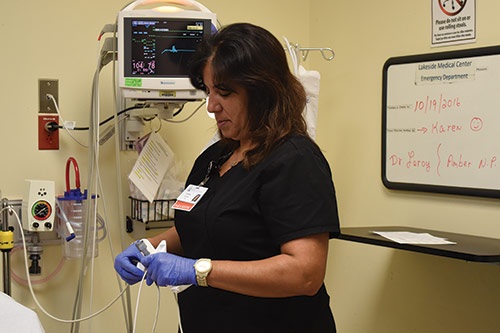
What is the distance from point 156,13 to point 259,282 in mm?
1031

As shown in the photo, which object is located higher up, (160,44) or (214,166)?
(160,44)

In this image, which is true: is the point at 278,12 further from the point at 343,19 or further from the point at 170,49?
the point at 170,49

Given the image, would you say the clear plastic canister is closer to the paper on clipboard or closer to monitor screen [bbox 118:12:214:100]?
the paper on clipboard

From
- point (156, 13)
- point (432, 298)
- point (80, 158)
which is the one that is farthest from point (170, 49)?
point (432, 298)

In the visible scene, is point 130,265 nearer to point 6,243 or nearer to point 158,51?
point 6,243

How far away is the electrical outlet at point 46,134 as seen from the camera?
2.18 metres

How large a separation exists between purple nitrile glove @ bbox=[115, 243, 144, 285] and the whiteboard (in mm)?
1154

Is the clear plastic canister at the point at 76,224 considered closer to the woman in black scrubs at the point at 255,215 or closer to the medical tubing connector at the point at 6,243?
the medical tubing connector at the point at 6,243

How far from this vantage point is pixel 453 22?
2.19m

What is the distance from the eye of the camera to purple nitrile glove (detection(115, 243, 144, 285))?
1515 millimetres

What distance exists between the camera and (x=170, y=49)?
204cm

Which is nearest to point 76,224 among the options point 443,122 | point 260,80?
point 260,80

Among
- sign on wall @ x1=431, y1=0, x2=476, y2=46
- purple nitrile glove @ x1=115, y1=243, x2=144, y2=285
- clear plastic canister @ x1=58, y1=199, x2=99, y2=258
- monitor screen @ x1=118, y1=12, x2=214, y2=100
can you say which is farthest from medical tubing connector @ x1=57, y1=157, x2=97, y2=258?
sign on wall @ x1=431, y1=0, x2=476, y2=46

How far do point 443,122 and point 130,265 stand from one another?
123 centimetres
